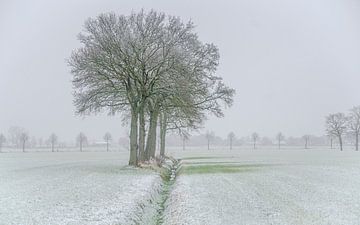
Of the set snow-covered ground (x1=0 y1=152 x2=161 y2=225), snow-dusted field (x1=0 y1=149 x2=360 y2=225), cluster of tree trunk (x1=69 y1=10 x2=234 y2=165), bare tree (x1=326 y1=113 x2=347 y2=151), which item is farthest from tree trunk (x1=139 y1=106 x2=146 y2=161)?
bare tree (x1=326 y1=113 x2=347 y2=151)

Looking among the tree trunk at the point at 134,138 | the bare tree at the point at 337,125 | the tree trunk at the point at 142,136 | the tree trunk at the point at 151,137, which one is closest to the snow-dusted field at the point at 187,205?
the tree trunk at the point at 134,138

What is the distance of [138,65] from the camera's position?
111 feet

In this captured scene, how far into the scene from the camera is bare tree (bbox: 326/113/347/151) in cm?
11269

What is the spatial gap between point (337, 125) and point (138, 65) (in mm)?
92272

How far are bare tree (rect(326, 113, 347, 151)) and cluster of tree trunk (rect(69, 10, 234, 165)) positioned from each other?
84.9 m

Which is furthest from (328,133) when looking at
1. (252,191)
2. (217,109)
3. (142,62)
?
(252,191)

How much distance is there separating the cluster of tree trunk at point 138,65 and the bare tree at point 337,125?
84.9m

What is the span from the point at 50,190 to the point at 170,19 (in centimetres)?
1944

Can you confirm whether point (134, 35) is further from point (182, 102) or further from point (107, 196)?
point (107, 196)

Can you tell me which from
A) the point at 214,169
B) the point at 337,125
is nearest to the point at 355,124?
the point at 337,125

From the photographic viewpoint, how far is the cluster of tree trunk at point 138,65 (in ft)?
109

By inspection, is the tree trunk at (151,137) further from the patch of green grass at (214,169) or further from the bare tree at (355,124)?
the bare tree at (355,124)

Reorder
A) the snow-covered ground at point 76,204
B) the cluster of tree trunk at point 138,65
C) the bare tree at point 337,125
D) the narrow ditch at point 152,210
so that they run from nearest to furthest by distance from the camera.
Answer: the snow-covered ground at point 76,204 < the narrow ditch at point 152,210 < the cluster of tree trunk at point 138,65 < the bare tree at point 337,125

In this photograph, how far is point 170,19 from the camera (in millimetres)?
34844
